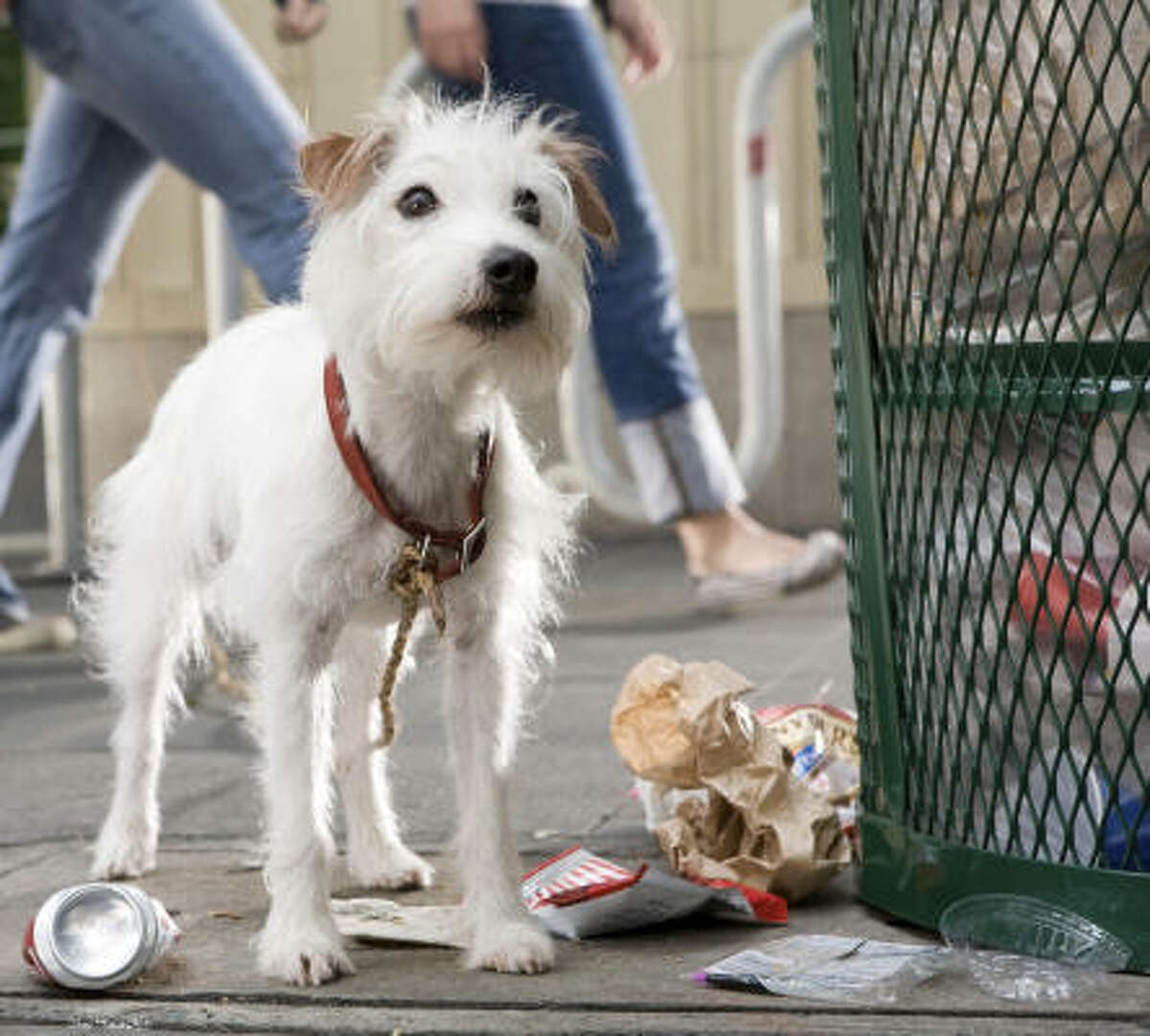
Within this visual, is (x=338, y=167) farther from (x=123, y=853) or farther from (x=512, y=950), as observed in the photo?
(x=123, y=853)

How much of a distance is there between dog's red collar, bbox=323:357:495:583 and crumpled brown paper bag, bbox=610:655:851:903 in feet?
1.42

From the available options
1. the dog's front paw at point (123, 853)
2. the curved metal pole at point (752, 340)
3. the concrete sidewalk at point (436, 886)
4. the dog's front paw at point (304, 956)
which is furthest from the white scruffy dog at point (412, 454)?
the curved metal pole at point (752, 340)

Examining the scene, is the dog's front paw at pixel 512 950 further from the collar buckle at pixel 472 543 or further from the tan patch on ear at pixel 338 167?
the tan patch on ear at pixel 338 167

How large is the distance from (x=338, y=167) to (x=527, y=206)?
0.24 meters

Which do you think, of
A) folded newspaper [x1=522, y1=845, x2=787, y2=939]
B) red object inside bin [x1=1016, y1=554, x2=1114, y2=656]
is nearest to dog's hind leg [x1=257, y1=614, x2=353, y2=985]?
folded newspaper [x1=522, y1=845, x2=787, y2=939]

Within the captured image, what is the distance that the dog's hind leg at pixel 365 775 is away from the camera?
3.04 m

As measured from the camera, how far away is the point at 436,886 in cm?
305

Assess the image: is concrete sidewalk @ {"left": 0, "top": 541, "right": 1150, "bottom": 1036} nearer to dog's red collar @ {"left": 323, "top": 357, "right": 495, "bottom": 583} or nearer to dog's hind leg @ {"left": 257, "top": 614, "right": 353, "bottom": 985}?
dog's hind leg @ {"left": 257, "top": 614, "right": 353, "bottom": 985}

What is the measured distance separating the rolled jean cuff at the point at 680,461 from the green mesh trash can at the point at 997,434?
254cm

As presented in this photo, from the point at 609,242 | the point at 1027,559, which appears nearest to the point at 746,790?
the point at 1027,559

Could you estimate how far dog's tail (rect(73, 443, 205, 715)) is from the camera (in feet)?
10.5

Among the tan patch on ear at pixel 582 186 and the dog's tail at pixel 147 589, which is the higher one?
the tan patch on ear at pixel 582 186

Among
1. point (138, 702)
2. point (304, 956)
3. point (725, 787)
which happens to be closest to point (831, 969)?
point (725, 787)

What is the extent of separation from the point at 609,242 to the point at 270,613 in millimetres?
659
